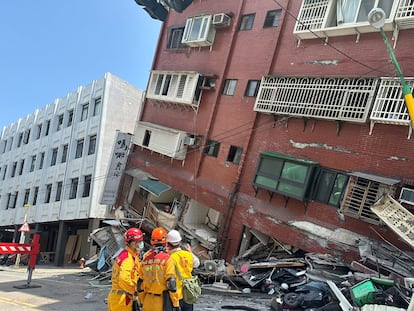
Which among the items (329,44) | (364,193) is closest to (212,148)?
(329,44)

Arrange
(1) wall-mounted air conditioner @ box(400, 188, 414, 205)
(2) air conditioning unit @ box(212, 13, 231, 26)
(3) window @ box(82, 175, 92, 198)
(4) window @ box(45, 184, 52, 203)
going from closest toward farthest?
(1) wall-mounted air conditioner @ box(400, 188, 414, 205), (2) air conditioning unit @ box(212, 13, 231, 26), (3) window @ box(82, 175, 92, 198), (4) window @ box(45, 184, 52, 203)

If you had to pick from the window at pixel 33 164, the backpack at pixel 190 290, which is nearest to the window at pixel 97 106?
the window at pixel 33 164

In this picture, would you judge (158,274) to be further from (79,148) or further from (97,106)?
(79,148)

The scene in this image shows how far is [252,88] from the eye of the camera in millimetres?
16375

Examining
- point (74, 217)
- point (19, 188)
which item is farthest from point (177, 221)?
point (19, 188)

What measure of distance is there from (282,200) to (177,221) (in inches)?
214

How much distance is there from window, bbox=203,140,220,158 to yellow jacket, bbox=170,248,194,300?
1141 cm

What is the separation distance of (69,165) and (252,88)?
16.6 m

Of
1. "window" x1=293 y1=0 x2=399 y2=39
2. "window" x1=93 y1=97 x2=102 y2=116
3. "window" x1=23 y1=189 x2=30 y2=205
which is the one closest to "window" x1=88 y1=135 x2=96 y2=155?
"window" x1=93 y1=97 x2=102 y2=116

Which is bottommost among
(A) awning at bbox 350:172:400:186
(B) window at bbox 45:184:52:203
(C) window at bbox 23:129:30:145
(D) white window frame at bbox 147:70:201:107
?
(B) window at bbox 45:184:52:203

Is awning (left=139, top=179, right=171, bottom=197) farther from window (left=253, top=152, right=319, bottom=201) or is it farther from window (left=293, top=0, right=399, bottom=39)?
window (left=293, top=0, right=399, bottom=39)

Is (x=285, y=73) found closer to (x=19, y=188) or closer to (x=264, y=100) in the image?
(x=264, y=100)

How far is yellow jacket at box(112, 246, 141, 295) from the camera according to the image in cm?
539

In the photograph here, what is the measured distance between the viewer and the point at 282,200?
555 inches
